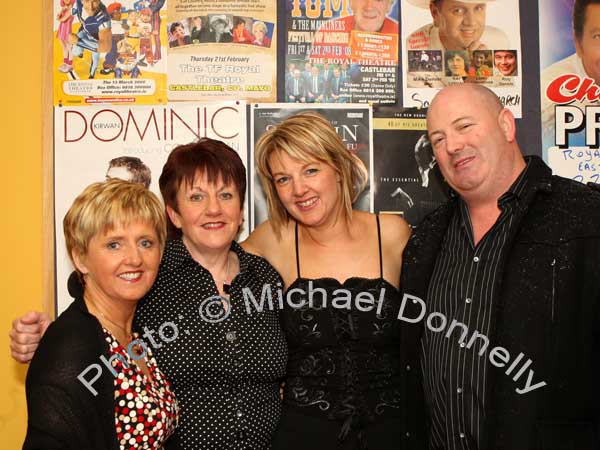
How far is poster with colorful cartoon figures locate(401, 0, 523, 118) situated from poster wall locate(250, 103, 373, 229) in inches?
8.8

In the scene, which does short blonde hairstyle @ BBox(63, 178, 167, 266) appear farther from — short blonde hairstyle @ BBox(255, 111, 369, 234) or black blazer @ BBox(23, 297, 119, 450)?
short blonde hairstyle @ BBox(255, 111, 369, 234)

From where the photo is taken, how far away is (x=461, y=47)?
8.52 feet

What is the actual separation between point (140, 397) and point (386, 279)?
3.31 feet

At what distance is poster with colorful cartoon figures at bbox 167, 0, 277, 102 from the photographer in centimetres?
255

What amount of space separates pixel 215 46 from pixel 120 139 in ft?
1.91

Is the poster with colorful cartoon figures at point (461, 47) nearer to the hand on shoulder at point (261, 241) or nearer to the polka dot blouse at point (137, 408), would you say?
the hand on shoulder at point (261, 241)

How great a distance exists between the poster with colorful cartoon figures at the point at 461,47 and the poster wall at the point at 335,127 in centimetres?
22

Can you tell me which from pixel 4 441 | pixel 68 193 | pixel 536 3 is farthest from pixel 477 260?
pixel 4 441

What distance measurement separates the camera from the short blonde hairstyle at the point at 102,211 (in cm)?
173

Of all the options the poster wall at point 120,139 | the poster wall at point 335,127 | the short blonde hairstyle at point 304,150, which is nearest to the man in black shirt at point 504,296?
the short blonde hairstyle at point 304,150

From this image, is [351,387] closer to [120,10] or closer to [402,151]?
[402,151]

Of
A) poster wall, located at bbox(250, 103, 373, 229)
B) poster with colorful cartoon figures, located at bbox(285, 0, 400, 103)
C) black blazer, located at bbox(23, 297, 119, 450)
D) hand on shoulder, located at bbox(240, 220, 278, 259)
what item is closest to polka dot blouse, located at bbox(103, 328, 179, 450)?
black blazer, located at bbox(23, 297, 119, 450)

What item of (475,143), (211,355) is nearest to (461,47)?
(475,143)

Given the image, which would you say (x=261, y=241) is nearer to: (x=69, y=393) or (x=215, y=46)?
(x=215, y=46)
